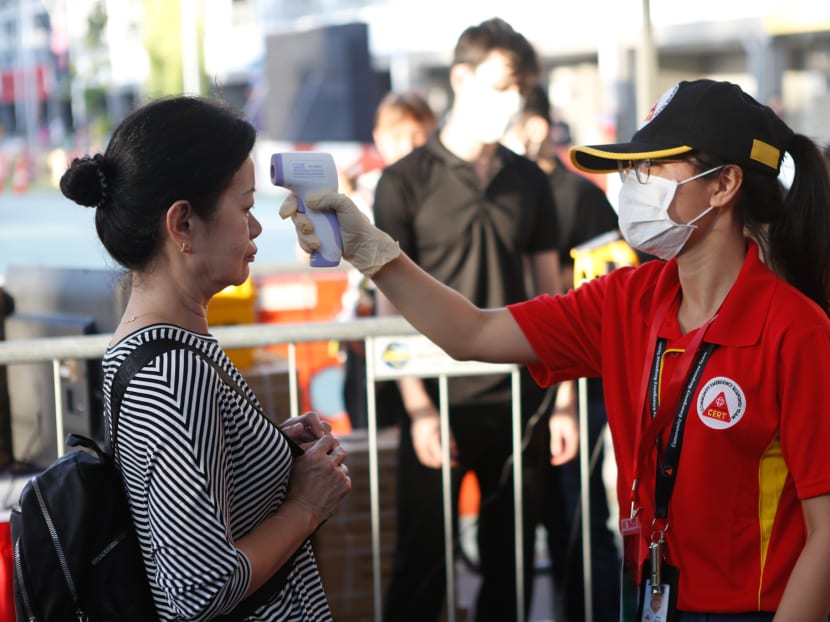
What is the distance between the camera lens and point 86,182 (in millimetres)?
1867

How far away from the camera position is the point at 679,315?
2.18 metres

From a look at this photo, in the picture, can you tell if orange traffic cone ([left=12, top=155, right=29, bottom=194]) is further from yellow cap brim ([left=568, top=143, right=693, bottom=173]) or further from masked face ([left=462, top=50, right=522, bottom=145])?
yellow cap brim ([left=568, top=143, right=693, bottom=173])

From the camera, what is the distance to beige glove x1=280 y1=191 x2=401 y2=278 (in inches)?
82.0

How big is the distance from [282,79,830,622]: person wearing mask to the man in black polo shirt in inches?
58.4

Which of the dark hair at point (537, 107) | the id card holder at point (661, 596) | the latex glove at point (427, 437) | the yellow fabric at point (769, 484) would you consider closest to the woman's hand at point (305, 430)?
the id card holder at point (661, 596)

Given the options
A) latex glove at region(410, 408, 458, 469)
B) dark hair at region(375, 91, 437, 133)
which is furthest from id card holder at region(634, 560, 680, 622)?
dark hair at region(375, 91, 437, 133)

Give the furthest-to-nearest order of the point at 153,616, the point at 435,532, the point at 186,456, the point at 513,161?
the point at 513,161 → the point at 435,532 → the point at 153,616 → the point at 186,456

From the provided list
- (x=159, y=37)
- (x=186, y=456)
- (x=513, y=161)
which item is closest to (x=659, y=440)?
(x=186, y=456)

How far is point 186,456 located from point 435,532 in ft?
7.35

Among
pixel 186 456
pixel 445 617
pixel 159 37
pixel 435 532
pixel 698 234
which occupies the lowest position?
pixel 445 617

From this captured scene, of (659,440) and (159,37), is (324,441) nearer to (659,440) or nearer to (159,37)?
(659,440)

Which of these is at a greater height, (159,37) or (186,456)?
(159,37)

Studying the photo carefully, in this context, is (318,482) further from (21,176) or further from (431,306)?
(21,176)

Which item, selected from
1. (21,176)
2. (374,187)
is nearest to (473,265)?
(374,187)
